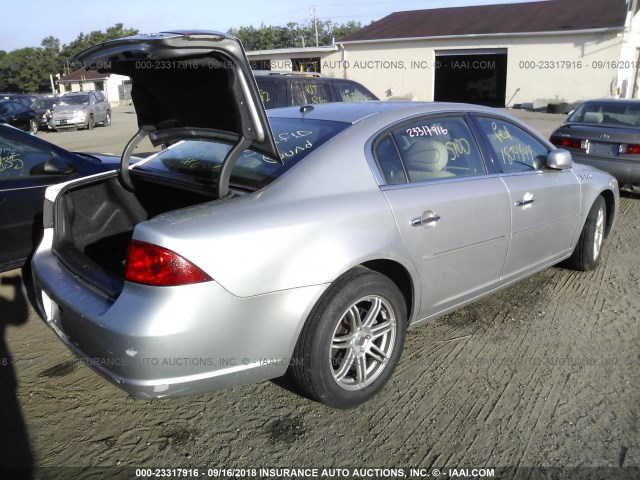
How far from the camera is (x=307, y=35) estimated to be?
78500 mm

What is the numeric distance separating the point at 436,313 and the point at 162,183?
1944mm

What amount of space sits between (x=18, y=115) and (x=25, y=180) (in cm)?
1933

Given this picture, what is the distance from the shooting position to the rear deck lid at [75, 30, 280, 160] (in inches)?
102

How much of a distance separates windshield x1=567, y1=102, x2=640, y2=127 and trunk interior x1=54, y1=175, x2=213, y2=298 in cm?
727

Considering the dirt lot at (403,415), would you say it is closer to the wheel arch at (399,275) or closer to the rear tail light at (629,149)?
the wheel arch at (399,275)

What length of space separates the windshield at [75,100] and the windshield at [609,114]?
65.4ft

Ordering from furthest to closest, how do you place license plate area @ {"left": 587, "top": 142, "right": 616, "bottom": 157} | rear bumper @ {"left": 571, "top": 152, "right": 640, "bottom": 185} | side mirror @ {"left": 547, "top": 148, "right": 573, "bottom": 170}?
license plate area @ {"left": 587, "top": 142, "right": 616, "bottom": 157}
rear bumper @ {"left": 571, "top": 152, "right": 640, "bottom": 185}
side mirror @ {"left": 547, "top": 148, "right": 573, "bottom": 170}

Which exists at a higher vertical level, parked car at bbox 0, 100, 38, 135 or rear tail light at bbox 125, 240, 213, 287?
rear tail light at bbox 125, 240, 213, 287

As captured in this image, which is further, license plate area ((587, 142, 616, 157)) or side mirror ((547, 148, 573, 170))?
license plate area ((587, 142, 616, 157))

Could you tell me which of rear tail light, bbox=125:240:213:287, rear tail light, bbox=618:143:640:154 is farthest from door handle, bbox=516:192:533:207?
rear tail light, bbox=618:143:640:154

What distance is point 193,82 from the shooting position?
3.06m

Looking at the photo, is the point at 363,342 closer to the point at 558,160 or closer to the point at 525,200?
the point at 525,200

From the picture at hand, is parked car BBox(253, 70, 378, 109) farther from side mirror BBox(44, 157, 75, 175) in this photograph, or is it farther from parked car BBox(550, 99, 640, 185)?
side mirror BBox(44, 157, 75, 175)

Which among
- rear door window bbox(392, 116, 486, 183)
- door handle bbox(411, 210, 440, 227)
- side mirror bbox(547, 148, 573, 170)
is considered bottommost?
door handle bbox(411, 210, 440, 227)
